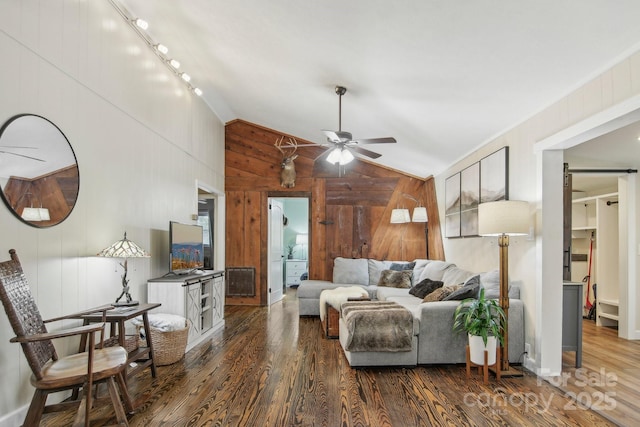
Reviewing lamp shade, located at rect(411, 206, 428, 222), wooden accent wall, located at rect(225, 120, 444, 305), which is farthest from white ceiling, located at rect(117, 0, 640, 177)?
wooden accent wall, located at rect(225, 120, 444, 305)

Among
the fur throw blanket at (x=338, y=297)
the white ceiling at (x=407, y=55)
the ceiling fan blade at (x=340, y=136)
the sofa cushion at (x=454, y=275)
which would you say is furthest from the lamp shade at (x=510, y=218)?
the fur throw blanket at (x=338, y=297)

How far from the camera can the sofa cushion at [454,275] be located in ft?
15.7

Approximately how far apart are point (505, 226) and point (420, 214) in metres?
3.47

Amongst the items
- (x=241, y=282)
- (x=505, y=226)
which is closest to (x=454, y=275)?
(x=505, y=226)

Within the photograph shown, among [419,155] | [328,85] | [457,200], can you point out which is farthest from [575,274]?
[328,85]

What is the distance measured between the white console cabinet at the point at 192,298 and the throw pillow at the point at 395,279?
8.95ft

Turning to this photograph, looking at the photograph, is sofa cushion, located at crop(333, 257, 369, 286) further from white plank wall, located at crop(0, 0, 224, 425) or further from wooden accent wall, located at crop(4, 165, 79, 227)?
wooden accent wall, located at crop(4, 165, 79, 227)

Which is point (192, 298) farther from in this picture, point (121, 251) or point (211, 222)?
point (211, 222)

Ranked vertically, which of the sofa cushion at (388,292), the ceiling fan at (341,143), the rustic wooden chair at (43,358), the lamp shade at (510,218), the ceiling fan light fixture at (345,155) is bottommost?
the sofa cushion at (388,292)

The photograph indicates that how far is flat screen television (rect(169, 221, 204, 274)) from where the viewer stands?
4.48 m

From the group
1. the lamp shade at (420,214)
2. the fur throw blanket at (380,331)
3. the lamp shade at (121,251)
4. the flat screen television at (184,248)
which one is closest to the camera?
the lamp shade at (121,251)

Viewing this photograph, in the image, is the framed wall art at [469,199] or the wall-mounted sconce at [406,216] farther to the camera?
the wall-mounted sconce at [406,216]

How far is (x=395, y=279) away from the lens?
6.36 m

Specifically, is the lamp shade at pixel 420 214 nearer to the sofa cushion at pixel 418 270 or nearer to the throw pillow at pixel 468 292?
the sofa cushion at pixel 418 270
